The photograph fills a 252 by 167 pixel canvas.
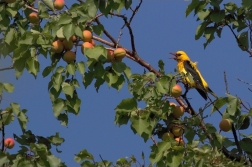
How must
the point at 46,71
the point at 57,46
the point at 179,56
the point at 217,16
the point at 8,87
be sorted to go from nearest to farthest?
the point at 57,46
the point at 46,71
the point at 8,87
the point at 217,16
the point at 179,56

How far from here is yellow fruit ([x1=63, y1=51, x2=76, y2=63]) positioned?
4562 mm

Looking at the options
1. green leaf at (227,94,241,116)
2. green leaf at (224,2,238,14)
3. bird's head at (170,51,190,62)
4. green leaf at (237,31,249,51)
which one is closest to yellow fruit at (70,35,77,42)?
green leaf at (227,94,241,116)

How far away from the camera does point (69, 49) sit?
463 centimetres

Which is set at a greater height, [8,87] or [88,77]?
[8,87]

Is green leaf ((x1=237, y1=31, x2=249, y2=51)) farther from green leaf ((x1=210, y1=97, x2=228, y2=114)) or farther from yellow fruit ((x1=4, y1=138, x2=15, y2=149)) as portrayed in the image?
yellow fruit ((x1=4, y1=138, x2=15, y2=149))

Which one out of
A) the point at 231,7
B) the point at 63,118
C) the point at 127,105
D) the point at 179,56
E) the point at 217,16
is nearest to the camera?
the point at 127,105

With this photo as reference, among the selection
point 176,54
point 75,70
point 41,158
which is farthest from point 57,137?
point 176,54

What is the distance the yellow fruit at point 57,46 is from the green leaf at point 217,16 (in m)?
1.27

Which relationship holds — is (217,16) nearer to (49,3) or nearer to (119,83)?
(119,83)

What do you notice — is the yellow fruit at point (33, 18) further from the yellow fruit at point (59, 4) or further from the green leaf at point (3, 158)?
the green leaf at point (3, 158)

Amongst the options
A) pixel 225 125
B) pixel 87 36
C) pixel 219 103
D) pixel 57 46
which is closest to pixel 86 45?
pixel 87 36

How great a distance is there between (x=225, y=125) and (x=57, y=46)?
4.33 feet

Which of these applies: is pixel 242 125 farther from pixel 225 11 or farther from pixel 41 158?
pixel 41 158

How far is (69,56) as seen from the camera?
15.0 feet
